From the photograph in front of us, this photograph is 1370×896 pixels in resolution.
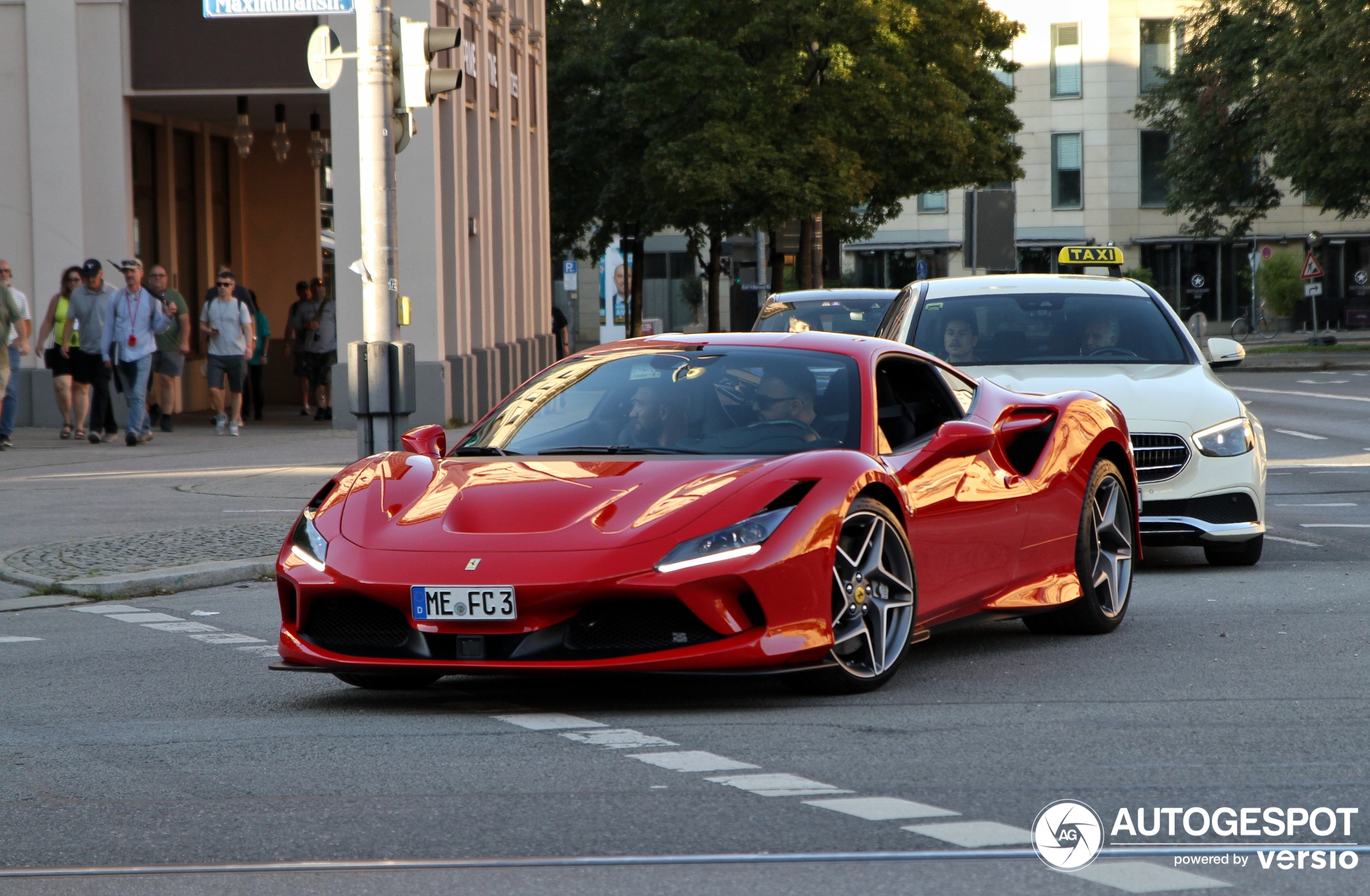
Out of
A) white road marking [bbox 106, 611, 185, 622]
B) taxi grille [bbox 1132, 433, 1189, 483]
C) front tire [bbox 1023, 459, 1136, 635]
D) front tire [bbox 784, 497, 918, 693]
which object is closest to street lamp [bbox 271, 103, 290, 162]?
white road marking [bbox 106, 611, 185, 622]

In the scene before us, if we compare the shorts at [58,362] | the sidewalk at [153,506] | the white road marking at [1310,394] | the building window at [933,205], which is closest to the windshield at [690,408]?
the sidewalk at [153,506]

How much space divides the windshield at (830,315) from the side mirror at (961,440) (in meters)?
11.0

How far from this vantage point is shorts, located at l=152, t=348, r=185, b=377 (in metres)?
20.8

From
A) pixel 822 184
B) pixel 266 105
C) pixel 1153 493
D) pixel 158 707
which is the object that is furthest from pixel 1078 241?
pixel 158 707

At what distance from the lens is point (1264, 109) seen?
49.8 metres

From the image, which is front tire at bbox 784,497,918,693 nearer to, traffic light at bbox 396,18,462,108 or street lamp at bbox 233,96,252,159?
traffic light at bbox 396,18,462,108

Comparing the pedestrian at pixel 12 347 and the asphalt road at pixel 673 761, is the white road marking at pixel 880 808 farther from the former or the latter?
the pedestrian at pixel 12 347

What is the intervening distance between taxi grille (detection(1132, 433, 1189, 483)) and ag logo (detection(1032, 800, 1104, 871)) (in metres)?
5.34

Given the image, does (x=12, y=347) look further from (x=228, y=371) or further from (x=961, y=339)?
(x=961, y=339)

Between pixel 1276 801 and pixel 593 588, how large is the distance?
2.03 m

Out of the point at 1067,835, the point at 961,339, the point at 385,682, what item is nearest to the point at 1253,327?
the point at 961,339

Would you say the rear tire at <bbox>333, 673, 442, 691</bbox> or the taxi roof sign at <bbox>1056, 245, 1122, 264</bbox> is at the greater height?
the taxi roof sign at <bbox>1056, 245, 1122, 264</bbox>

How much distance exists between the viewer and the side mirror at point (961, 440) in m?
6.91

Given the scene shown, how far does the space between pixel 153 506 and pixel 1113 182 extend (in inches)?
2356
